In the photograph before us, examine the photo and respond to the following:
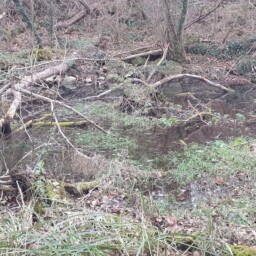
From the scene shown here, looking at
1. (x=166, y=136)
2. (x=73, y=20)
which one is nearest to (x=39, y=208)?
(x=166, y=136)

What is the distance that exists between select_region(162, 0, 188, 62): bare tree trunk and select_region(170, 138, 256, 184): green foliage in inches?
435

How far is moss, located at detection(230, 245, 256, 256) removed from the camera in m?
3.33

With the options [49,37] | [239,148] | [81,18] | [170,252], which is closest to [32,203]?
[170,252]

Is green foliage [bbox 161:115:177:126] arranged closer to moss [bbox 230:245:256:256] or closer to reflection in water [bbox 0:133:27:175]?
reflection in water [bbox 0:133:27:175]

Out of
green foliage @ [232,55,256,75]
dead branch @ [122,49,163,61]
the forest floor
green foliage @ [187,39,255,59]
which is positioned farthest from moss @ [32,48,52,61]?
green foliage @ [232,55,256,75]

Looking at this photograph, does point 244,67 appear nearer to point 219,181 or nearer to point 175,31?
point 175,31

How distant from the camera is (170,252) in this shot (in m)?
3.10

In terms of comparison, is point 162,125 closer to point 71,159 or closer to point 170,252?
point 71,159

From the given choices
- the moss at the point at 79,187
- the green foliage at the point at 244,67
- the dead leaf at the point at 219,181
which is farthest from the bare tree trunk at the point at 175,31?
the moss at the point at 79,187

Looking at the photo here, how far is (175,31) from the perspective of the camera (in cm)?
1852

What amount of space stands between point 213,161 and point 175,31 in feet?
40.5

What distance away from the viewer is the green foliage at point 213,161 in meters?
6.61

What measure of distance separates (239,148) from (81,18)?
18.2 metres

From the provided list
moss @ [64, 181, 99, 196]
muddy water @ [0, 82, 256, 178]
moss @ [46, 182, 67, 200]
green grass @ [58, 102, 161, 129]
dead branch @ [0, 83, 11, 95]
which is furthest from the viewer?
green grass @ [58, 102, 161, 129]
